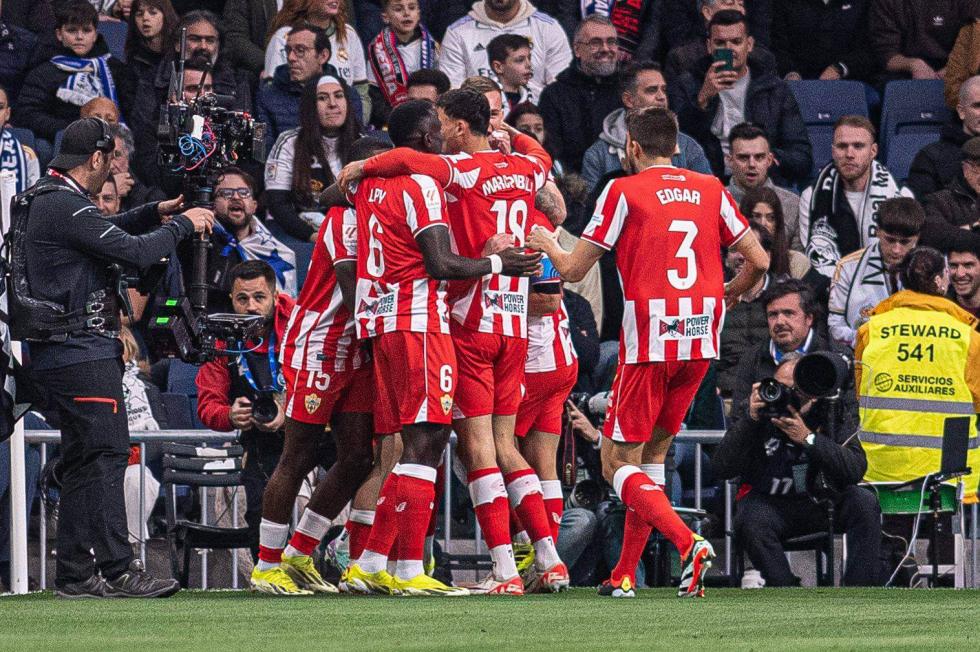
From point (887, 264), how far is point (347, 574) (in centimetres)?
515

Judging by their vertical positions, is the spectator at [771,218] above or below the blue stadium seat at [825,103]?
below

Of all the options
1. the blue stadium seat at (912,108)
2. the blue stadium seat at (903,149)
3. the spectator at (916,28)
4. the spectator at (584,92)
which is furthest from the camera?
the spectator at (916,28)

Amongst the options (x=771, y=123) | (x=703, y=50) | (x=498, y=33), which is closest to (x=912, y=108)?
(x=771, y=123)

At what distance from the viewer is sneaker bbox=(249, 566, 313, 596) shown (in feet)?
30.6

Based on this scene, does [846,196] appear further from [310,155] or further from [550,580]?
[550,580]

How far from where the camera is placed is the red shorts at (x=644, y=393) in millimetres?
8875

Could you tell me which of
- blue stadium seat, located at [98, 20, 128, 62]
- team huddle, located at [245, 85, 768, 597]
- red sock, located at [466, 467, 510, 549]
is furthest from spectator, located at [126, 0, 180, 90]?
red sock, located at [466, 467, 510, 549]

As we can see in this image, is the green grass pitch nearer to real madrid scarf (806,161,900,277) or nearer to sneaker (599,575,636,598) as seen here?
sneaker (599,575,636,598)

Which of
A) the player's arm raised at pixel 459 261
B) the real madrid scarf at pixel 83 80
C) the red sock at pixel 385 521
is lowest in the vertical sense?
the red sock at pixel 385 521

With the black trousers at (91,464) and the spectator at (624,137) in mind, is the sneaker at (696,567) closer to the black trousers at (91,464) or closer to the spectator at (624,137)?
the black trousers at (91,464)

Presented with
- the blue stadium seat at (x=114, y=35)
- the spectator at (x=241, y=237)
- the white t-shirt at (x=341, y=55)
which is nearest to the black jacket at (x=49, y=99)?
the blue stadium seat at (x=114, y=35)

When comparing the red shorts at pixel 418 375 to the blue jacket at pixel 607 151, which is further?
the blue jacket at pixel 607 151

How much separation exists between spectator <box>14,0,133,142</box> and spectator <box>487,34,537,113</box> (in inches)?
115

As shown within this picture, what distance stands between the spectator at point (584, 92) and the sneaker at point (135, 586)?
6.51 m
